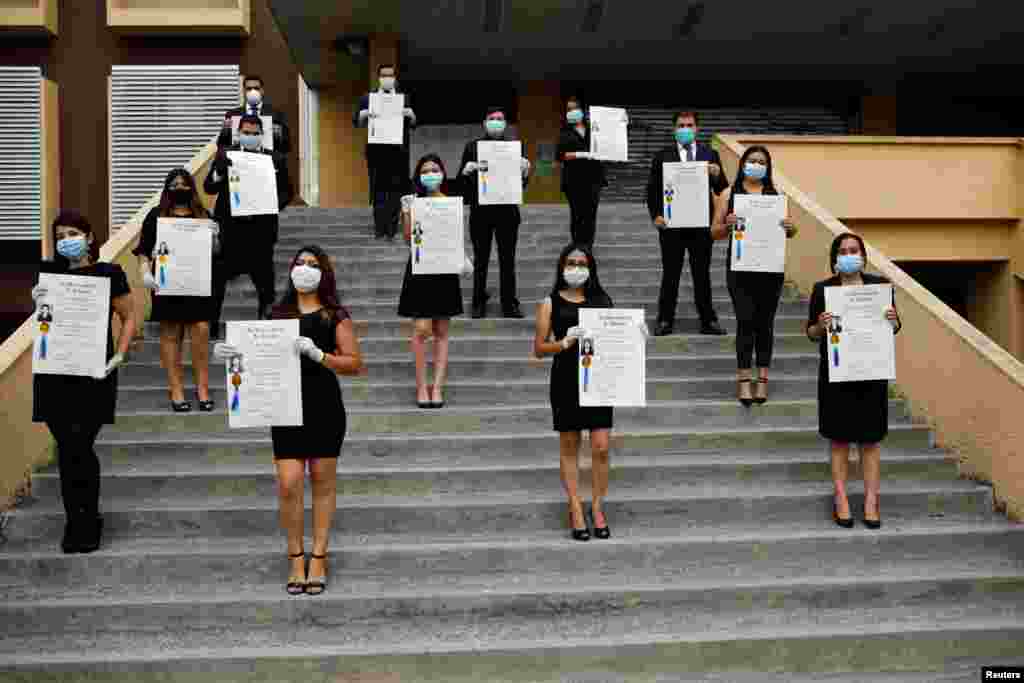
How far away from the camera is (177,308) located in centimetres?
730

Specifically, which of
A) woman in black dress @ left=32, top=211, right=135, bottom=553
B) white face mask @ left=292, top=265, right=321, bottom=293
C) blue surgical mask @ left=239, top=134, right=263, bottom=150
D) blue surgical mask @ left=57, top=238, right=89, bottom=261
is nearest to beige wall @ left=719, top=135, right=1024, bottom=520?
white face mask @ left=292, top=265, right=321, bottom=293

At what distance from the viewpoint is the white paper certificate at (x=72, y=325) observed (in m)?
5.90

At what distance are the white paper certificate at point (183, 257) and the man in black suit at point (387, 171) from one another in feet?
11.9

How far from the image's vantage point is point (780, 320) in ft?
29.8

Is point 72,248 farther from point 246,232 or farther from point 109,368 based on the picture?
point 246,232

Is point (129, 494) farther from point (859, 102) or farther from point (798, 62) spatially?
point (859, 102)

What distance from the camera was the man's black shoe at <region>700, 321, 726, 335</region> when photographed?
8.73m

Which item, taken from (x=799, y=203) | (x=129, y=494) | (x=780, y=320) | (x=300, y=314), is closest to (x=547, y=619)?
(x=300, y=314)

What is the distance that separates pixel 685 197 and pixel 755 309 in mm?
1310

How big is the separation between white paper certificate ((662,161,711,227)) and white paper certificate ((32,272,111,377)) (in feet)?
14.6

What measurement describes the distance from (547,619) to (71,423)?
295 centimetres

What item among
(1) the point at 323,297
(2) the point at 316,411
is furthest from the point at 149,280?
(2) the point at 316,411

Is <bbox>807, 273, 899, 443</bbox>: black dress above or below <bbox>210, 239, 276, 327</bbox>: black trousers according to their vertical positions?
below

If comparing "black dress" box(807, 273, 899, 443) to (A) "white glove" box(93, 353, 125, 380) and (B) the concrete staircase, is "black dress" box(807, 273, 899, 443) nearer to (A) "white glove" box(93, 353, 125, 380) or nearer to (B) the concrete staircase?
(B) the concrete staircase
